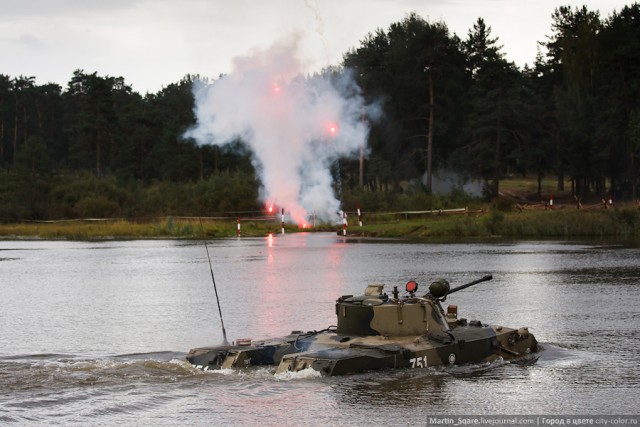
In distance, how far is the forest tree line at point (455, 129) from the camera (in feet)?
305

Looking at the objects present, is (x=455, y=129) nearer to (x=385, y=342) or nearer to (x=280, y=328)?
(x=280, y=328)

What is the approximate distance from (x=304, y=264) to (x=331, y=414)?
109 ft

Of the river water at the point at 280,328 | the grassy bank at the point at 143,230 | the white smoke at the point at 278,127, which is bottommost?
the river water at the point at 280,328

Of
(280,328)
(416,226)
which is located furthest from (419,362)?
(416,226)

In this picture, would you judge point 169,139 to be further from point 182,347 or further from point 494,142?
point 182,347

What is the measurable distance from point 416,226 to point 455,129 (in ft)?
113

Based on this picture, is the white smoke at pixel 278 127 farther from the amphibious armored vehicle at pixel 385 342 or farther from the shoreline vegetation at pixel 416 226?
the amphibious armored vehicle at pixel 385 342

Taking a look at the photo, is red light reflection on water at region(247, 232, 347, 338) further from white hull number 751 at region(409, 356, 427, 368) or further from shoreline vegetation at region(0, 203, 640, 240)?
shoreline vegetation at region(0, 203, 640, 240)

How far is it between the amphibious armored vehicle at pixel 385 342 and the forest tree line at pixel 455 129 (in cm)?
6209

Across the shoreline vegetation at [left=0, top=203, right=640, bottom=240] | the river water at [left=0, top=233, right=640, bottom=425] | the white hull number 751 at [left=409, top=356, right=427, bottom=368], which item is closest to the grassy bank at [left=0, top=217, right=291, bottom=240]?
the shoreline vegetation at [left=0, top=203, right=640, bottom=240]

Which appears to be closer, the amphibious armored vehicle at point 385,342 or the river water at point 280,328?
the river water at point 280,328

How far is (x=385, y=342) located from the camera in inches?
930

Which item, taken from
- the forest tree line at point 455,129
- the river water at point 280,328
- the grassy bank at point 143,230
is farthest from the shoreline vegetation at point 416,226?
the river water at point 280,328

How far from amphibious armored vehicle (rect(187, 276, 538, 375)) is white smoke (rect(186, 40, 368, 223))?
57466 mm
